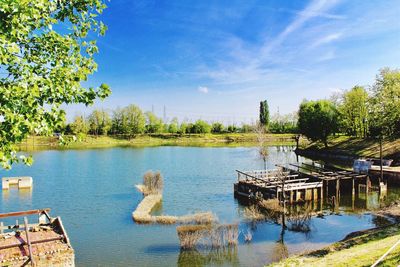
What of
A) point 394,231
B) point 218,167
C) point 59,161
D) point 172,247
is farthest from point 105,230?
point 59,161

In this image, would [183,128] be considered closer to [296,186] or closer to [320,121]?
[320,121]

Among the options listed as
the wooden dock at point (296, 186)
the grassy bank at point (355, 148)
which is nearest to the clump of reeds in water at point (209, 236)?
the wooden dock at point (296, 186)

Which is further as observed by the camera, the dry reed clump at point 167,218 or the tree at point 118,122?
the tree at point 118,122

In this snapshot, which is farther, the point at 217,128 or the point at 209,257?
the point at 217,128

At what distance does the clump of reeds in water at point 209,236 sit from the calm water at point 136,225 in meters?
0.60

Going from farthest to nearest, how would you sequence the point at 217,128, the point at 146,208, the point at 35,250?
the point at 217,128 → the point at 146,208 → the point at 35,250

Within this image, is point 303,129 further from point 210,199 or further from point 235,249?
point 235,249

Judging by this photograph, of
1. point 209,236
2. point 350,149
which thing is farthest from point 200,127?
point 209,236

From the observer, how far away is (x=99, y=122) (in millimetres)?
141500

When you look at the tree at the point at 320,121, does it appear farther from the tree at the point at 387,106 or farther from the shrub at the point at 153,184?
the shrub at the point at 153,184

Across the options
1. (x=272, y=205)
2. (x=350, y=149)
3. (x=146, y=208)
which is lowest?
(x=146, y=208)

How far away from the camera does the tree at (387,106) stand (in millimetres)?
48781

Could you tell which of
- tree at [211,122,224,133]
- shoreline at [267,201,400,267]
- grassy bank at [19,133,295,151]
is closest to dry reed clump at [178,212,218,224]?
shoreline at [267,201,400,267]

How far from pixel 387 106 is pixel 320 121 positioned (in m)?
25.9
